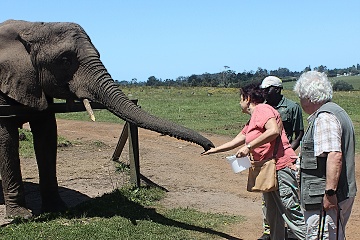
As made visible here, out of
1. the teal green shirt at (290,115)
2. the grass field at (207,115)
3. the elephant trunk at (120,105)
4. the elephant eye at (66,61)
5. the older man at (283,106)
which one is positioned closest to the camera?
the elephant trunk at (120,105)

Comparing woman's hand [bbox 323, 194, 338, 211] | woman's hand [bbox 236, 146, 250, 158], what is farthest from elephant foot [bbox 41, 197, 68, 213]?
woman's hand [bbox 323, 194, 338, 211]

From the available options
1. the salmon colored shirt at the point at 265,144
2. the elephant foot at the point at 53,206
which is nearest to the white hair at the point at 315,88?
the salmon colored shirt at the point at 265,144

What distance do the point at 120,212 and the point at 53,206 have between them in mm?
1023

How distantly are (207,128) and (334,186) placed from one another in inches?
548

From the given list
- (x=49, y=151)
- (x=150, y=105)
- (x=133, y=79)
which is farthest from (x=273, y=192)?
(x=133, y=79)

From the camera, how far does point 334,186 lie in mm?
4188

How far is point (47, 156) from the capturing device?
780cm

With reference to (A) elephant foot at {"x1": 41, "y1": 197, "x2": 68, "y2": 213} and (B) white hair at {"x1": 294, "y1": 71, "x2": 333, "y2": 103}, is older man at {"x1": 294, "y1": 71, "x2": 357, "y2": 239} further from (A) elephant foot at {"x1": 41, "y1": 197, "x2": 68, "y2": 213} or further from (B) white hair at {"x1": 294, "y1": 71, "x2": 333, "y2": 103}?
(A) elephant foot at {"x1": 41, "y1": 197, "x2": 68, "y2": 213}

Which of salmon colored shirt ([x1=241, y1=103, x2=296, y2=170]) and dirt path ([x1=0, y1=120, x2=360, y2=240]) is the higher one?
salmon colored shirt ([x1=241, y1=103, x2=296, y2=170])

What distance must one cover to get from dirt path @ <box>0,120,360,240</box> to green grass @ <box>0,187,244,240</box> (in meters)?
0.40

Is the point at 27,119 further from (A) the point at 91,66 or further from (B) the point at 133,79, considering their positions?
(B) the point at 133,79

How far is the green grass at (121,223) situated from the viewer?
6.38 m

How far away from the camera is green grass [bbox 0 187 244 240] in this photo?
638 cm

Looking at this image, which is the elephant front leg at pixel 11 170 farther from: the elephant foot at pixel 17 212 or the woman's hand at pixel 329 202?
the woman's hand at pixel 329 202
